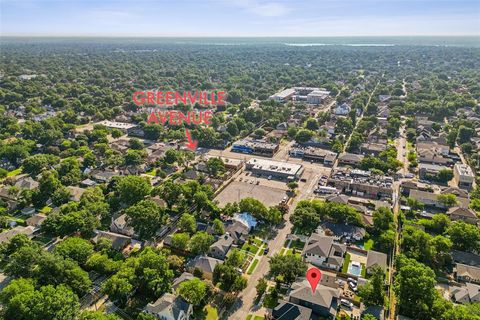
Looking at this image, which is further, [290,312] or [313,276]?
[313,276]

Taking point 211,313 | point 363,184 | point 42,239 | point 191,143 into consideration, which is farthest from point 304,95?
point 211,313

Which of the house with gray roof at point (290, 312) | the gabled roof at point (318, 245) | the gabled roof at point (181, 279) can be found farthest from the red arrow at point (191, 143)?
the house with gray roof at point (290, 312)

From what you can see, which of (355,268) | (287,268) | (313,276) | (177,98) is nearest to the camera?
(287,268)

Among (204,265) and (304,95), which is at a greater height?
(204,265)

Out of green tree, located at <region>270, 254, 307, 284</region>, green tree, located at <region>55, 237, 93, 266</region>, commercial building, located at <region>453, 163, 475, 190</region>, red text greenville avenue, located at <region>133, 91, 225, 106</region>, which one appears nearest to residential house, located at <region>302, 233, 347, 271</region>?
green tree, located at <region>270, 254, 307, 284</region>

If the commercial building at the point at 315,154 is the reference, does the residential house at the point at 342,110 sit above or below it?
above

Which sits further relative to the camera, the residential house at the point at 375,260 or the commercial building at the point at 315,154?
the commercial building at the point at 315,154

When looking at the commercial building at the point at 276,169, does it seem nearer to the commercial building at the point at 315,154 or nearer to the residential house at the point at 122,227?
the commercial building at the point at 315,154

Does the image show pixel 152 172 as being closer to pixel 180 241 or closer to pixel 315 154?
pixel 180 241
